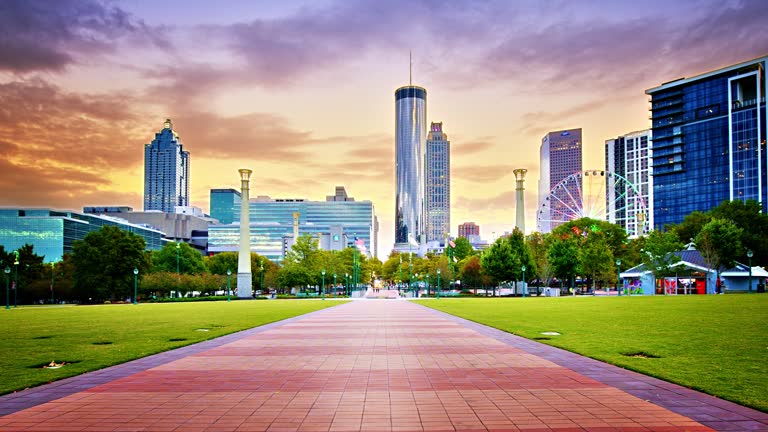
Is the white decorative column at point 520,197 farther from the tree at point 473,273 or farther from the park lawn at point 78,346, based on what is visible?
the park lawn at point 78,346

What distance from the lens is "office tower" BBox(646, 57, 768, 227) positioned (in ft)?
433

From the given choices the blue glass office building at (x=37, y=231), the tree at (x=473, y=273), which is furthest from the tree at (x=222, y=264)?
the tree at (x=473, y=273)

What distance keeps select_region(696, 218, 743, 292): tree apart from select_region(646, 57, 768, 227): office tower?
72.5m

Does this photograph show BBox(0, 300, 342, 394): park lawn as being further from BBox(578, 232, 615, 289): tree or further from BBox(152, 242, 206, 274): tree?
BBox(152, 242, 206, 274): tree

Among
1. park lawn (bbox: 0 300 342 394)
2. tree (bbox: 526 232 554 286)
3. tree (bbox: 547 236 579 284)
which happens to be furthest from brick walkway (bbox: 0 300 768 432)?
tree (bbox: 526 232 554 286)

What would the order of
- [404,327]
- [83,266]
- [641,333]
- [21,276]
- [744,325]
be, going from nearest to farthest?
1. [641,333]
2. [744,325]
3. [404,327]
4. [83,266]
5. [21,276]

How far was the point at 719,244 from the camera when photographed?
68.9m

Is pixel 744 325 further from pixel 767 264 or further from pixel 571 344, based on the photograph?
pixel 767 264

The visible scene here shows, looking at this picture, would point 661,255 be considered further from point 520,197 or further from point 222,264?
point 222,264

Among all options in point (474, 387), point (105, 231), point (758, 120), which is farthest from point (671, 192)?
point (474, 387)

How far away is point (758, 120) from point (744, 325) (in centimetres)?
13765

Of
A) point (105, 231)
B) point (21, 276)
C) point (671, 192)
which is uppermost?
point (671, 192)

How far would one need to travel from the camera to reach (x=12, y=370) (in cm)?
1281

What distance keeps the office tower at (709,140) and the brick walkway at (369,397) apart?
143m
